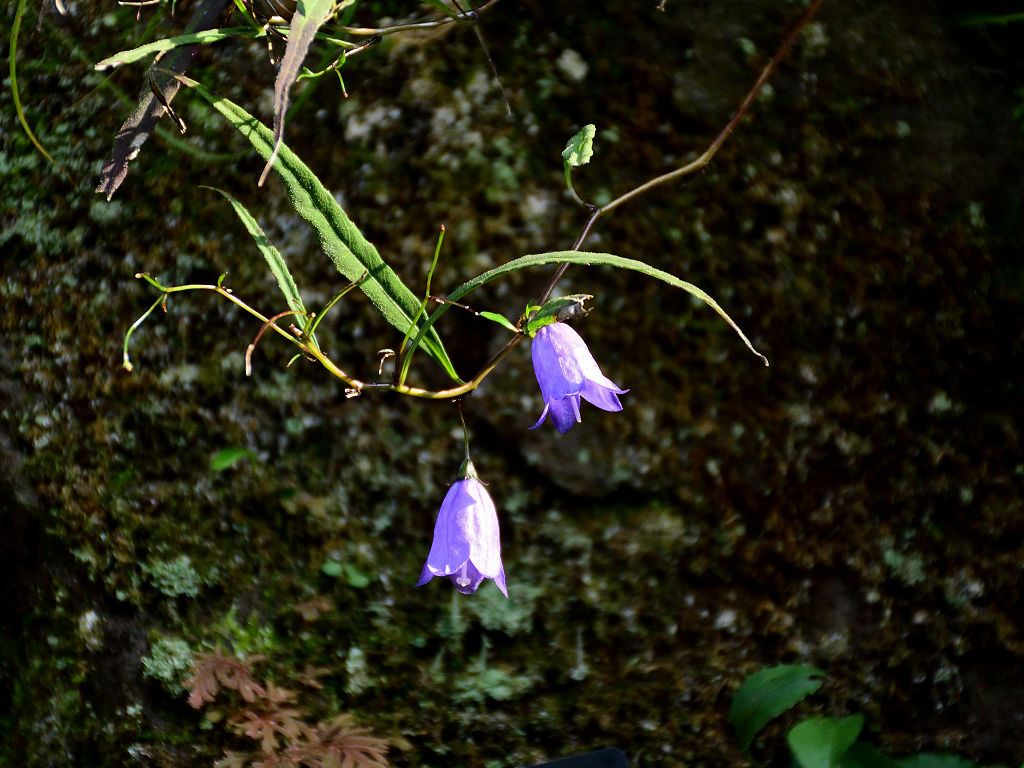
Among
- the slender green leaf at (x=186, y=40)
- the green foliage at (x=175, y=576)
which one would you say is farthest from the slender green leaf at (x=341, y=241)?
the green foliage at (x=175, y=576)

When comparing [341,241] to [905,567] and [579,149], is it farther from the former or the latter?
[905,567]

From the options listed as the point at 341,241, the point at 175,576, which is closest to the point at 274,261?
the point at 341,241

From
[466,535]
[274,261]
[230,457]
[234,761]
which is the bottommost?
[234,761]

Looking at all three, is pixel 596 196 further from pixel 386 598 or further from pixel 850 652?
pixel 850 652

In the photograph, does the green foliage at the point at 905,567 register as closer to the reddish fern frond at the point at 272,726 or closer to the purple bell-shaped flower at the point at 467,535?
the purple bell-shaped flower at the point at 467,535

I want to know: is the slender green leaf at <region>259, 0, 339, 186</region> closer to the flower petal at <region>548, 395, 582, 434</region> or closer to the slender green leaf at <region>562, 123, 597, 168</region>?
the slender green leaf at <region>562, 123, 597, 168</region>

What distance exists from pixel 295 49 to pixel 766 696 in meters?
1.15

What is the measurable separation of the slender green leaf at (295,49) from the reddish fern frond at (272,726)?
3.33ft

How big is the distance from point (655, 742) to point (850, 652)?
385mm

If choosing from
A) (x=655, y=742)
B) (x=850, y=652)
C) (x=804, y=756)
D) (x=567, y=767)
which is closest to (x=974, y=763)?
(x=850, y=652)

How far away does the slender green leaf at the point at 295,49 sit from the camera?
95 cm

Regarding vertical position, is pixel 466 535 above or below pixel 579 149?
below

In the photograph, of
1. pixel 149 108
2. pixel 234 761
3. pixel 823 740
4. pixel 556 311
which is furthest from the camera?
pixel 234 761

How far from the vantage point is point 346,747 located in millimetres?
1497
